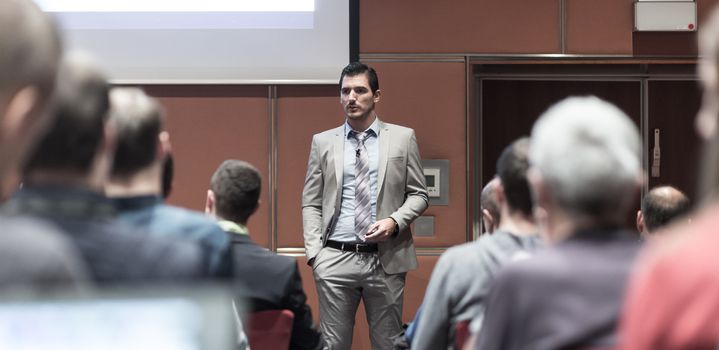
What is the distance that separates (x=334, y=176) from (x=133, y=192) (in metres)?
2.80

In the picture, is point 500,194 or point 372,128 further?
point 372,128

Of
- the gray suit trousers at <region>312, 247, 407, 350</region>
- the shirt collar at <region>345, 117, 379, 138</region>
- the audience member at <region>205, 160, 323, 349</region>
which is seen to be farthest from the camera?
the shirt collar at <region>345, 117, 379, 138</region>

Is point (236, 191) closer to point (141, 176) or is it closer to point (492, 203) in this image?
point (492, 203)

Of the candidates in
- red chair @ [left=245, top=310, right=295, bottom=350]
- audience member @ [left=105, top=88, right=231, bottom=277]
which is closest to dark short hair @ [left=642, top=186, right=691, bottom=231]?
red chair @ [left=245, top=310, right=295, bottom=350]

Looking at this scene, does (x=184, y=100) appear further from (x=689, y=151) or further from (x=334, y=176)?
(x=689, y=151)

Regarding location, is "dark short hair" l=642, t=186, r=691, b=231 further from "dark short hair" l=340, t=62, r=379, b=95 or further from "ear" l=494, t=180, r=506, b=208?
"dark short hair" l=340, t=62, r=379, b=95

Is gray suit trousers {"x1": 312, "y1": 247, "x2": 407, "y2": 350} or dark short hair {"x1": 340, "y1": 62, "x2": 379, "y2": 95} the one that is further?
dark short hair {"x1": 340, "y1": 62, "x2": 379, "y2": 95}

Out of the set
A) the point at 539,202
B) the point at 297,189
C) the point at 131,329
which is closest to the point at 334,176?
the point at 297,189

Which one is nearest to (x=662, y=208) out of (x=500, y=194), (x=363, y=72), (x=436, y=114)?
(x=500, y=194)

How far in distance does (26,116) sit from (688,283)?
1.99 feet

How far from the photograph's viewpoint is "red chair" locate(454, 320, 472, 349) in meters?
1.90

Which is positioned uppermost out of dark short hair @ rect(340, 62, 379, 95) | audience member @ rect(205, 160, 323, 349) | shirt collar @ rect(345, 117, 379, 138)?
dark short hair @ rect(340, 62, 379, 95)

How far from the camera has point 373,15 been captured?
4.80m

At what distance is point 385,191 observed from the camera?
4.03 metres
